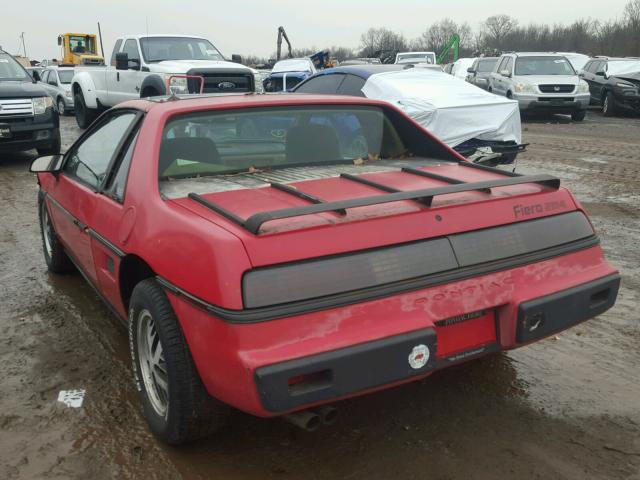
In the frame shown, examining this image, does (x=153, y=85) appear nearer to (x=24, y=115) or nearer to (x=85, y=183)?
(x=24, y=115)

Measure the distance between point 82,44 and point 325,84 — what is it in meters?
29.4

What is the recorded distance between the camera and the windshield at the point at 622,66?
61.0 ft

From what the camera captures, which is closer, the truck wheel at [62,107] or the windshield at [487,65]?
the truck wheel at [62,107]

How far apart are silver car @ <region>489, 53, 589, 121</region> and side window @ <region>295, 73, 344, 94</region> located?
933cm

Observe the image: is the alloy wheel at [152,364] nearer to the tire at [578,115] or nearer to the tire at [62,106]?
the tire at [578,115]

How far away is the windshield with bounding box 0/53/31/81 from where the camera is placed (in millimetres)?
11203

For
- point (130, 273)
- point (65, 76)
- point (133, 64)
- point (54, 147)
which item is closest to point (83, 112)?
point (133, 64)

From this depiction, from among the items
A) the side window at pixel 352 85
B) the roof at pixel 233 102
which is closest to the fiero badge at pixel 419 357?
the roof at pixel 233 102

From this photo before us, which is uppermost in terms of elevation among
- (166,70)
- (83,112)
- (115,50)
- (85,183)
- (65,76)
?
(115,50)

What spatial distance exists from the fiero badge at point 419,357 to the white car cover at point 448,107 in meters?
5.61

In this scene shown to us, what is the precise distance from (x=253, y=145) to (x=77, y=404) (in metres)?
1.68

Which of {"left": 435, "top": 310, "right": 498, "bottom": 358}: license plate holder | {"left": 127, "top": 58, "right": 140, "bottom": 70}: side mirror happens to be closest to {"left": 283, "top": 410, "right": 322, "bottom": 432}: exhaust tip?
{"left": 435, "top": 310, "right": 498, "bottom": 358}: license plate holder

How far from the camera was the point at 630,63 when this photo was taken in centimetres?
1916

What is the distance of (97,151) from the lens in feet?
13.1
